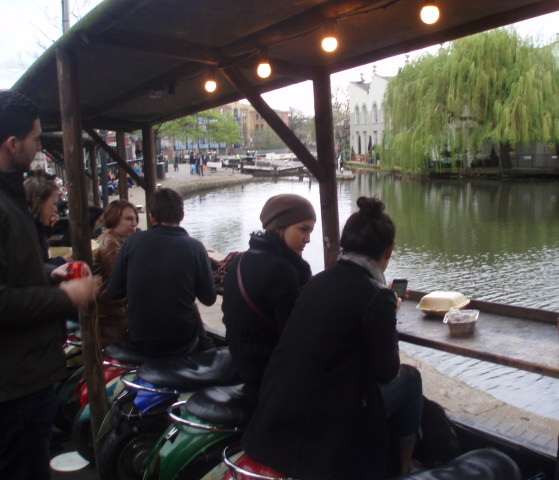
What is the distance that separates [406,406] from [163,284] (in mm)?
1521

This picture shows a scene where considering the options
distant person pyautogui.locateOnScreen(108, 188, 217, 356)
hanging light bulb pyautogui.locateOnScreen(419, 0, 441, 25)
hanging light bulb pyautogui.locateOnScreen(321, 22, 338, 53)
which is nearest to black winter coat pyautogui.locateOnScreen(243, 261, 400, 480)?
distant person pyautogui.locateOnScreen(108, 188, 217, 356)

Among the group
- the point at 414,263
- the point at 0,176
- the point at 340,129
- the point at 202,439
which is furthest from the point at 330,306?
the point at 340,129

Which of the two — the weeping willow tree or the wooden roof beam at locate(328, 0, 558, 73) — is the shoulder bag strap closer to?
the wooden roof beam at locate(328, 0, 558, 73)

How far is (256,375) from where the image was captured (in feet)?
8.68

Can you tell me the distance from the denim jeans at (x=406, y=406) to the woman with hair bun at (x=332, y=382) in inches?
18.8

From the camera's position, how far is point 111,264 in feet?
13.5

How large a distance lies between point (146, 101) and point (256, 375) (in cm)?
562

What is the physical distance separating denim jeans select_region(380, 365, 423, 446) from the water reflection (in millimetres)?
8850

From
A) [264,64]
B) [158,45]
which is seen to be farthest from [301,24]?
[158,45]

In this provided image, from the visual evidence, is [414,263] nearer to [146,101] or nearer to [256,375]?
[146,101]

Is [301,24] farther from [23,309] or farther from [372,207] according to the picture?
[23,309]

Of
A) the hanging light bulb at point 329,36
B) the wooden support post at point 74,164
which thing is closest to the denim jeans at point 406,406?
the wooden support post at point 74,164

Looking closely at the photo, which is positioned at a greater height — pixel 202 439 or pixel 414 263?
pixel 202 439

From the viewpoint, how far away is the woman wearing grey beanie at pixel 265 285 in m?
2.51
